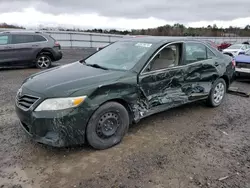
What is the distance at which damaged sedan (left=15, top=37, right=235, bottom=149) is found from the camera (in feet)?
10.2

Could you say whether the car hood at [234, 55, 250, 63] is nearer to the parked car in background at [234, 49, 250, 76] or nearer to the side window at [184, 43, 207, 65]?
the parked car in background at [234, 49, 250, 76]

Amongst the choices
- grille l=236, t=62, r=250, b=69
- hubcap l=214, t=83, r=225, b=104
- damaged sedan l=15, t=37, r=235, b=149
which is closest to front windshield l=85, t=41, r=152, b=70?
damaged sedan l=15, t=37, r=235, b=149

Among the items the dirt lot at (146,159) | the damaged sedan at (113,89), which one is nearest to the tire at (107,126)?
the damaged sedan at (113,89)

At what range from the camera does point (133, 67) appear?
3850 millimetres

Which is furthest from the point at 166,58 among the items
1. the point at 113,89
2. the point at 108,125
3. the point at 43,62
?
the point at 43,62

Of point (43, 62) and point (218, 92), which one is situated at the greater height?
point (43, 62)

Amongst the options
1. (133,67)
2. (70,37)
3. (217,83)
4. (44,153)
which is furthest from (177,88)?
(70,37)

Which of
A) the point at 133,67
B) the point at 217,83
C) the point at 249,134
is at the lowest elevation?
the point at 249,134

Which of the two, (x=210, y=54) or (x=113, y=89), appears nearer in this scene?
(x=113, y=89)

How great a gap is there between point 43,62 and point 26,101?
7077 mm

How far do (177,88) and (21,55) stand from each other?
729cm

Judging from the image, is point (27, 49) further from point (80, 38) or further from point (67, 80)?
point (80, 38)

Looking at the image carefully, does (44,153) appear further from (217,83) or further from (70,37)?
(70,37)

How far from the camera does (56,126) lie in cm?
305
